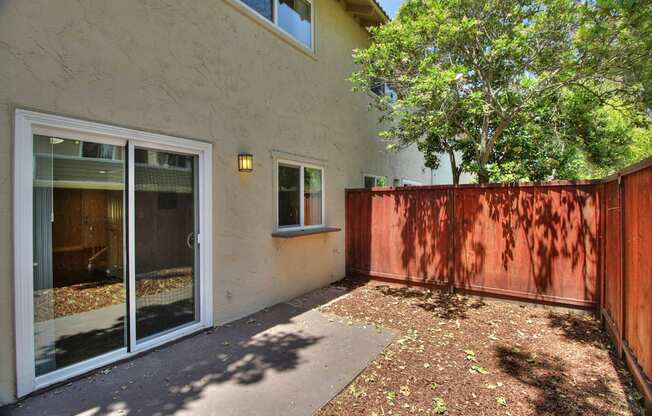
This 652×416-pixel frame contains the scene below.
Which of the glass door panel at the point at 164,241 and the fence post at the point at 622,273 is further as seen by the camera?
the glass door panel at the point at 164,241

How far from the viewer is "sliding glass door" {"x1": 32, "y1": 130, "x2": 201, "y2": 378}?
2953 mm

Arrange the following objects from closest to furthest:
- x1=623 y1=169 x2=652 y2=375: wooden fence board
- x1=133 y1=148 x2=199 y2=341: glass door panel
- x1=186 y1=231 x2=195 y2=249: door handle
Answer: x1=623 y1=169 x2=652 y2=375: wooden fence board
x1=133 y1=148 x2=199 y2=341: glass door panel
x1=186 y1=231 x2=195 y2=249: door handle

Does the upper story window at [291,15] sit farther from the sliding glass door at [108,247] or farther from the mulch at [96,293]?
the mulch at [96,293]

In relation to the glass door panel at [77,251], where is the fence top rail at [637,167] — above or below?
above

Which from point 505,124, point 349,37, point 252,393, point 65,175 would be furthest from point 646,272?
point 349,37

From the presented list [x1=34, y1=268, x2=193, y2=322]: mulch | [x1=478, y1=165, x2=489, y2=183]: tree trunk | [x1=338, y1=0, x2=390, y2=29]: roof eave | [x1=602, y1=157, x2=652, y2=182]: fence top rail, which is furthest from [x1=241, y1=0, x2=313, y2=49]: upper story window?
[x1=602, y1=157, x2=652, y2=182]: fence top rail

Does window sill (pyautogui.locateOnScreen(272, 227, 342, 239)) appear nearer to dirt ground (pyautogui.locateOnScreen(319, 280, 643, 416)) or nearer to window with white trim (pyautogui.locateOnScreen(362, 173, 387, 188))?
dirt ground (pyautogui.locateOnScreen(319, 280, 643, 416))

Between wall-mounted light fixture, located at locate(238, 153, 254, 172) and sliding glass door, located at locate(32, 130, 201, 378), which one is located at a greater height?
wall-mounted light fixture, located at locate(238, 153, 254, 172)

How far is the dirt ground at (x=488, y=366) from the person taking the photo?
2.75 meters

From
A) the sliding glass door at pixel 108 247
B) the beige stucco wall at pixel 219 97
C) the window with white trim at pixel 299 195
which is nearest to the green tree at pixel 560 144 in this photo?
the beige stucco wall at pixel 219 97

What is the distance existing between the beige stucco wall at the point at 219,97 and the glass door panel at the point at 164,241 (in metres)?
0.33

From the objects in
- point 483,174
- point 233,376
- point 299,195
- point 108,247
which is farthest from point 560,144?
point 108,247

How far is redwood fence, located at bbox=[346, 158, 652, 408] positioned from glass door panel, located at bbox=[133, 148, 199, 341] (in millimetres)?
4026

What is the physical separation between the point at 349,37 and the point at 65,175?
6622 millimetres
